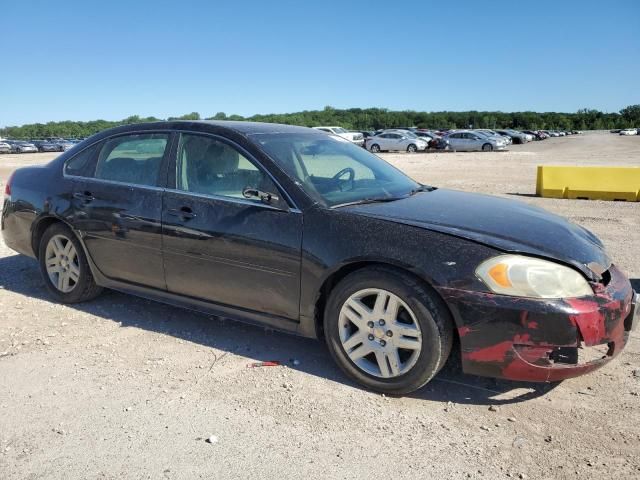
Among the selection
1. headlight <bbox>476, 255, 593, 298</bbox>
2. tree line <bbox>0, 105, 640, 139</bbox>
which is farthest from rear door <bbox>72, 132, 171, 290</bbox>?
tree line <bbox>0, 105, 640, 139</bbox>

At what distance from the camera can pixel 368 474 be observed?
102 inches

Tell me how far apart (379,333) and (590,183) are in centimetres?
1021

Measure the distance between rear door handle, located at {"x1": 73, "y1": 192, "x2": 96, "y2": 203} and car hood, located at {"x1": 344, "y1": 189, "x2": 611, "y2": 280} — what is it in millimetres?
2314

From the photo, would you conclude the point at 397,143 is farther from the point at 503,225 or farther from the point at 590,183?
the point at 503,225

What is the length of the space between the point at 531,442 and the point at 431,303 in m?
0.86

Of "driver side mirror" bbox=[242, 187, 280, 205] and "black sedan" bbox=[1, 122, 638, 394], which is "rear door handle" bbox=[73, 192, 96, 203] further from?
"driver side mirror" bbox=[242, 187, 280, 205]

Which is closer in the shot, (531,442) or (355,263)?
(531,442)

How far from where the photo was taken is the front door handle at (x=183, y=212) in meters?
3.97

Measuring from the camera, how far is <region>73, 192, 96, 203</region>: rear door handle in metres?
4.62

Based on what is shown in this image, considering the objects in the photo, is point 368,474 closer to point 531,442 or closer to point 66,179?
point 531,442

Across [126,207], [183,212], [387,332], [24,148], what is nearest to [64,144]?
[24,148]

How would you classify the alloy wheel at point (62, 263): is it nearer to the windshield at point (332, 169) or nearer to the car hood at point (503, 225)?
the windshield at point (332, 169)

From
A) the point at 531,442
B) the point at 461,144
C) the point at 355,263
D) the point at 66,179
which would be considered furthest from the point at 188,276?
the point at 461,144

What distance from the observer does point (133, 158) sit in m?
4.54
